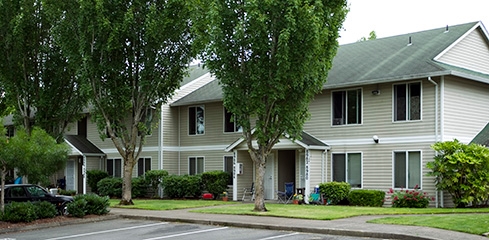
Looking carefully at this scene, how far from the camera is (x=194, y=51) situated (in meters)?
24.8

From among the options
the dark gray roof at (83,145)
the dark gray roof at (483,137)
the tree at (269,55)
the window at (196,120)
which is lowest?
the dark gray roof at (83,145)

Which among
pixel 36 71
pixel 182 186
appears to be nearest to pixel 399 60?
pixel 182 186

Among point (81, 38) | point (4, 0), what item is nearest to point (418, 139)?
point (81, 38)

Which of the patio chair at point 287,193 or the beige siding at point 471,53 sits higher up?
the beige siding at point 471,53

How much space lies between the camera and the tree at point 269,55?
19406 mm

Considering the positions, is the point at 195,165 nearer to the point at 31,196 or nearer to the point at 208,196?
the point at 208,196

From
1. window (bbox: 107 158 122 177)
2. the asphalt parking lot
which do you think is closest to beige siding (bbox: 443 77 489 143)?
the asphalt parking lot

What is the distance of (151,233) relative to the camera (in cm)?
1688

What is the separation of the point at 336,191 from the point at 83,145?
17.4 metres

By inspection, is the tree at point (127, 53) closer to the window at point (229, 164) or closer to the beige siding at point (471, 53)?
the window at point (229, 164)

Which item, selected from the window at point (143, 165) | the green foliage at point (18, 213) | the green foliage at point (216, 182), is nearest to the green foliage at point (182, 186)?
the green foliage at point (216, 182)

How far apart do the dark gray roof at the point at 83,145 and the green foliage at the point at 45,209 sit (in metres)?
14.5

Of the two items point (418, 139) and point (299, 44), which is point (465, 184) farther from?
point (299, 44)

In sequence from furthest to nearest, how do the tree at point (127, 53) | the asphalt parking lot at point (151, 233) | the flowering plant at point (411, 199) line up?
the tree at point (127, 53) → the flowering plant at point (411, 199) → the asphalt parking lot at point (151, 233)
